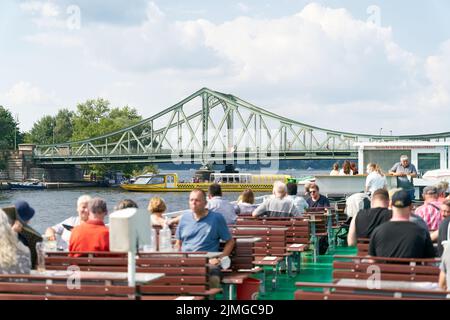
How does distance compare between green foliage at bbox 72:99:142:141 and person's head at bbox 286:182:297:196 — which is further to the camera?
green foliage at bbox 72:99:142:141

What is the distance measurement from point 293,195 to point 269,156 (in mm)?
75839

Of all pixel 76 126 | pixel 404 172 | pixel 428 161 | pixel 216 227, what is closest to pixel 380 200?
pixel 216 227

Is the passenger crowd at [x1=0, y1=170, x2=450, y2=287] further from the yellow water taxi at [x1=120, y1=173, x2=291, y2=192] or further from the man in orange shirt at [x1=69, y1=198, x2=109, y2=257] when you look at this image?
the yellow water taxi at [x1=120, y1=173, x2=291, y2=192]

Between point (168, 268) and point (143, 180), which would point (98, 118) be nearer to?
point (143, 180)

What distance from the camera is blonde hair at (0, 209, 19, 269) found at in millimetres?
5695

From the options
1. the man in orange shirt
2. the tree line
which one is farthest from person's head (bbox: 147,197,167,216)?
the tree line

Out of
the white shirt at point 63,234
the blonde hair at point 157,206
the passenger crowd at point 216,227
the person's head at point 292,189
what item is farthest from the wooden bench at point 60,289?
the person's head at point 292,189

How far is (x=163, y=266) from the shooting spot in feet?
21.0

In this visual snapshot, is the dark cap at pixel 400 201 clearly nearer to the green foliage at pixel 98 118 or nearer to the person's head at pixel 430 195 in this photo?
the person's head at pixel 430 195

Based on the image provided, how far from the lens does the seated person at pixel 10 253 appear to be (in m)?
5.71

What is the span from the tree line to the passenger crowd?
91.7 meters

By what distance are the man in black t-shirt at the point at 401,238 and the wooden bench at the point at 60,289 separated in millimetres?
1821

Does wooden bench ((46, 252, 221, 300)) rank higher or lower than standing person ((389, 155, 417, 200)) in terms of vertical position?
lower

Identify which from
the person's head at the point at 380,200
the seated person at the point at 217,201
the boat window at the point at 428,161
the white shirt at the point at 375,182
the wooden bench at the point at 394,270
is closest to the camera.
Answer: the wooden bench at the point at 394,270
